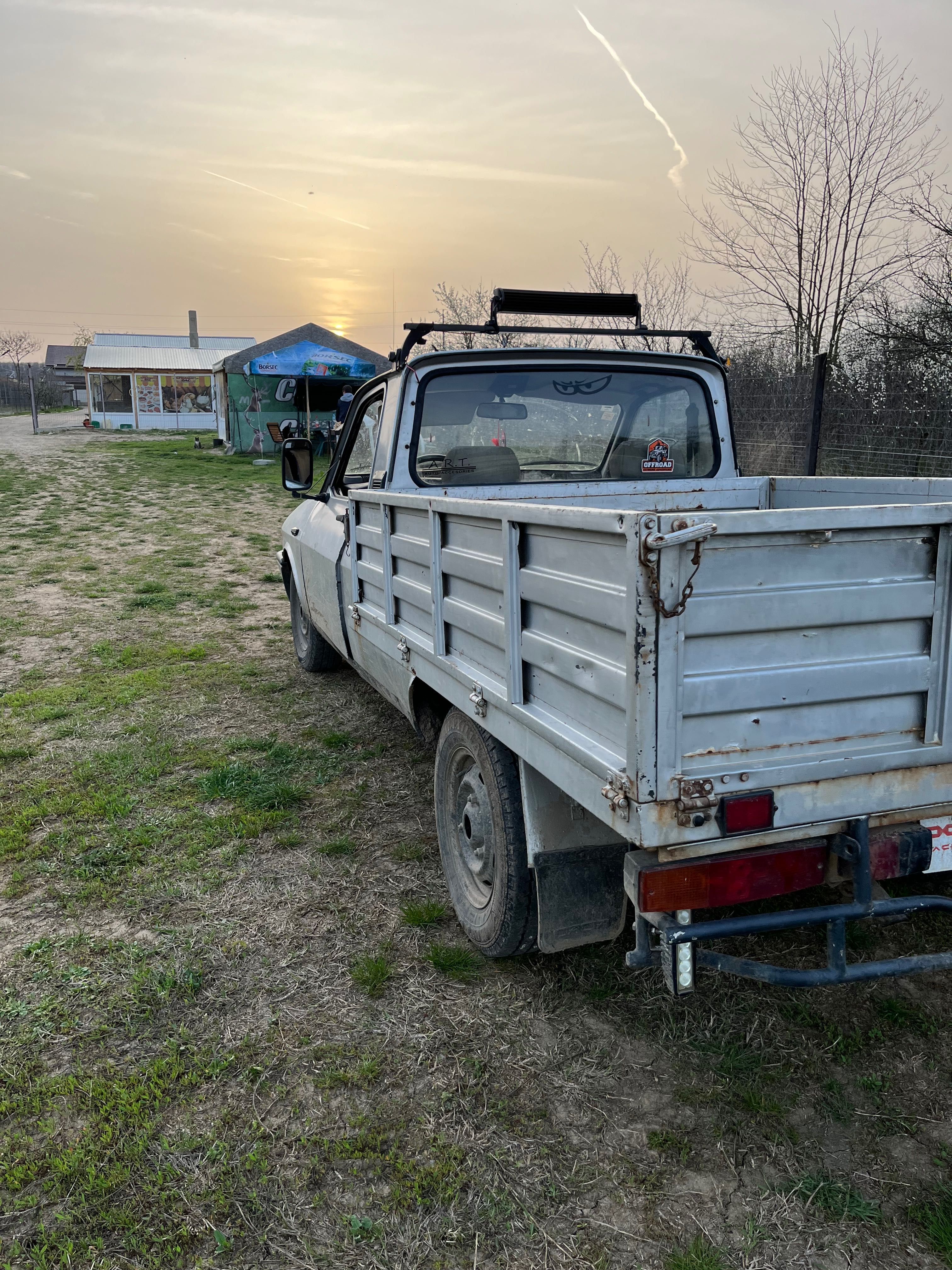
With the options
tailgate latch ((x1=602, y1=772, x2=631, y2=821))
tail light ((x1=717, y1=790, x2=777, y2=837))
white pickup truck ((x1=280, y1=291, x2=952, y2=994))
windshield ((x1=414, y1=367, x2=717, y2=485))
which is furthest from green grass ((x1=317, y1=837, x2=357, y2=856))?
tail light ((x1=717, y1=790, x2=777, y2=837))

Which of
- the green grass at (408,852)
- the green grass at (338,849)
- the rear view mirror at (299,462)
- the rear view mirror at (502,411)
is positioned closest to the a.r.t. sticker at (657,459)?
the rear view mirror at (502,411)

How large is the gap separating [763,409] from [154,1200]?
351 inches

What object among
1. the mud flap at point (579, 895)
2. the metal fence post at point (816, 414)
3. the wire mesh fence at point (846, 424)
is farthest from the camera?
the metal fence post at point (816, 414)

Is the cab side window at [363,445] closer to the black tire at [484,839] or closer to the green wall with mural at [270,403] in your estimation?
the black tire at [484,839]

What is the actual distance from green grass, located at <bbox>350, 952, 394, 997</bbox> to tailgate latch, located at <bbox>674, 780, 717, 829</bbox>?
1452 millimetres

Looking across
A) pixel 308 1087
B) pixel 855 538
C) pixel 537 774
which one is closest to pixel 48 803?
pixel 308 1087

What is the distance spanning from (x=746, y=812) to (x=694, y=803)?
14 cm

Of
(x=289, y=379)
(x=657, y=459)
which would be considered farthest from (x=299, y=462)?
(x=289, y=379)

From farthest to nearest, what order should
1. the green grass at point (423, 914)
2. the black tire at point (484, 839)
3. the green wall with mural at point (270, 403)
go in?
the green wall with mural at point (270, 403) < the green grass at point (423, 914) < the black tire at point (484, 839)

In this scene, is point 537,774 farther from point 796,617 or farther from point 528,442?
point 528,442

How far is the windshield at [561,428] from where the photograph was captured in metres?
4.06

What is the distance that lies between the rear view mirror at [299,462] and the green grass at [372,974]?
289 cm

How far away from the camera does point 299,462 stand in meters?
5.13

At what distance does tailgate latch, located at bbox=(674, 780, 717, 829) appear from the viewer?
1.91 m
